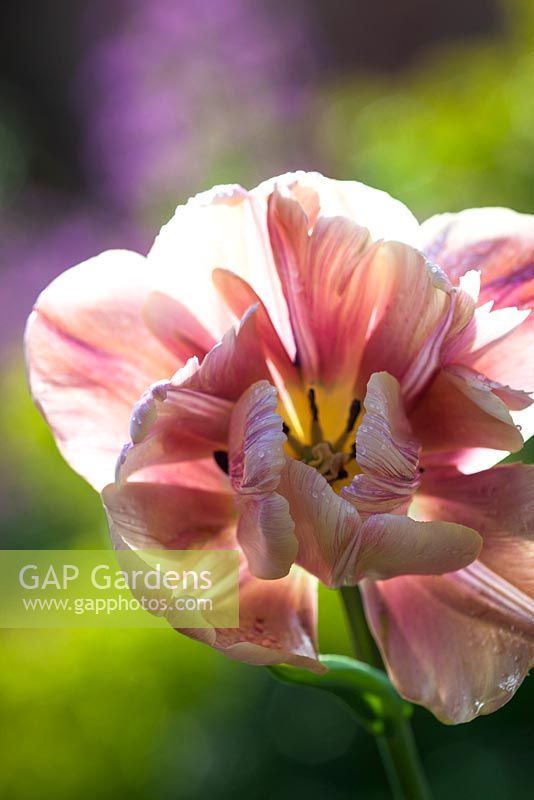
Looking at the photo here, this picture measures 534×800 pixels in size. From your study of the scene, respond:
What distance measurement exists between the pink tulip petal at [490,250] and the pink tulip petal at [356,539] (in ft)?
0.41

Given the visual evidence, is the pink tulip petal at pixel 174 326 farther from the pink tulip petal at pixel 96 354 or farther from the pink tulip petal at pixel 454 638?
the pink tulip petal at pixel 454 638

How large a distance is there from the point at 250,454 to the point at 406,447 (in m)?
0.07

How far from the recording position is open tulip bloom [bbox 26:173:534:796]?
1.41ft

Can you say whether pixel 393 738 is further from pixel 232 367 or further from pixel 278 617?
pixel 232 367

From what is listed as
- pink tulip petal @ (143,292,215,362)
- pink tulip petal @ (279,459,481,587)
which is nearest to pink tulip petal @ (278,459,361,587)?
pink tulip petal @ (279,459,481,587)

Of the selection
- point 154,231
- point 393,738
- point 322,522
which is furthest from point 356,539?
point 154,231

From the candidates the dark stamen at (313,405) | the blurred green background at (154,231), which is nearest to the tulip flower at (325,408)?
the dark stamen at (313,405)

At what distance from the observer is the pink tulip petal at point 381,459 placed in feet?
1.40

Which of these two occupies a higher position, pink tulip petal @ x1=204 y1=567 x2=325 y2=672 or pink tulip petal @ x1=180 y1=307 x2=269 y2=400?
pink tulip petal @ x1=180 y1=307 x2=269 y2=400

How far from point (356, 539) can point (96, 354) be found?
17cm

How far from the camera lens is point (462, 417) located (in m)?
0.47

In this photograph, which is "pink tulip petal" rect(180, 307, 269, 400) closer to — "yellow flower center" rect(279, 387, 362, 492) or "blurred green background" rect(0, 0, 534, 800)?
"yellow flower center" rect(279, 387, 362, 492)

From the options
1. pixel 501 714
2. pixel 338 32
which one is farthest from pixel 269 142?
pixel 338 32

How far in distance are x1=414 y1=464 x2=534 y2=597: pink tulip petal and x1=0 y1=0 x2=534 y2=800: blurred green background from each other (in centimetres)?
84
